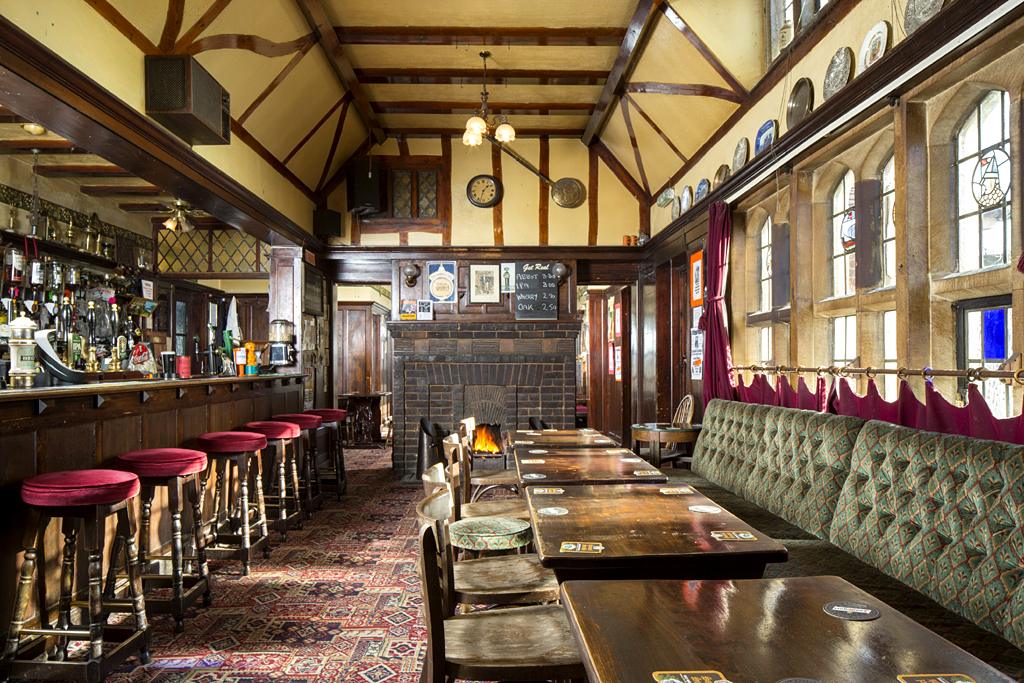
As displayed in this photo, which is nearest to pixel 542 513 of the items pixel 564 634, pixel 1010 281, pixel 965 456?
pixel 564 634

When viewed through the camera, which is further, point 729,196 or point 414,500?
point 414,500

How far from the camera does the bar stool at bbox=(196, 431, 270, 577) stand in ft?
13.6

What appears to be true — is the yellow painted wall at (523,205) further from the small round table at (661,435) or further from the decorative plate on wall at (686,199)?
the small round table at (661,435)

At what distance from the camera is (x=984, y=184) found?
10.1ft

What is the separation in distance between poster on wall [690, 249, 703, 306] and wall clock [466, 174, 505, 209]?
112 inches

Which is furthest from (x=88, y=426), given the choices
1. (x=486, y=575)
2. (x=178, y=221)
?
(x=178, y=221)

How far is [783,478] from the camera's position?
3729 mm

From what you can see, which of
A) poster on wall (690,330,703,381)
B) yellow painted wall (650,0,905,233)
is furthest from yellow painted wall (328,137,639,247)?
poster on wall (690,330,703,381)

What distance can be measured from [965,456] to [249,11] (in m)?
5.15

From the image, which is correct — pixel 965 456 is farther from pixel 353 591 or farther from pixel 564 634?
pixel 353 591

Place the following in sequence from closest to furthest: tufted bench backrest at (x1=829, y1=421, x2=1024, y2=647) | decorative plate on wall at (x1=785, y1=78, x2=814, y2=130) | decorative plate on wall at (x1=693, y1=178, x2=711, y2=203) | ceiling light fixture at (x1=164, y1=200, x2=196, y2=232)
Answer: tufted bench backrest at (x1=829, y1=421, x2=1024, y2=647)
decorative plate on wall at (x1=785, y1=78, x2=814, y2=130)
decorative plate on wall at (x1=693, y1=178, x2=711, y2=203)
ceiling light fixture at (x1=164, y1=200, x2=196, y2=232)

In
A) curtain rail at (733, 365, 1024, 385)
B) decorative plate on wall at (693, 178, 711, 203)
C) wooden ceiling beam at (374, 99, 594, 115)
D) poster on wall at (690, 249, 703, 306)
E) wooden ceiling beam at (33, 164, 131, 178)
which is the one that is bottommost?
curtain rail at (733, 365, 1024, 385)

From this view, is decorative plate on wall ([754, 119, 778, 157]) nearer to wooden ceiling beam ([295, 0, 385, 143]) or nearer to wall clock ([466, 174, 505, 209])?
wooden ceiling beam ([295, 0, 385, 143])

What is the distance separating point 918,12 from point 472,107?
544 centimetres
